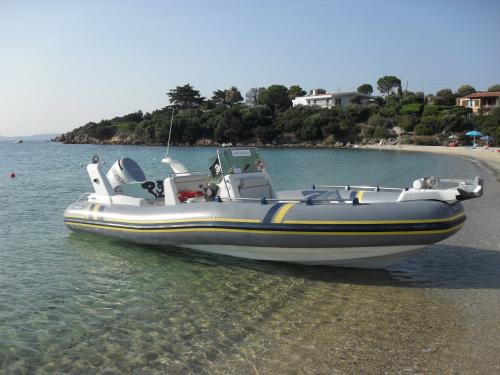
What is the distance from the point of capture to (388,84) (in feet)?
306

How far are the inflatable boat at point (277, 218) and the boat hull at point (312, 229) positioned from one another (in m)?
0.01

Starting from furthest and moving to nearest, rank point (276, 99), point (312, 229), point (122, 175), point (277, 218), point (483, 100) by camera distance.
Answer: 1. point (276, 99)
2. point (483, 100)
3. point (122, 175)
4. point (277, 218)
5. point (312, 229)

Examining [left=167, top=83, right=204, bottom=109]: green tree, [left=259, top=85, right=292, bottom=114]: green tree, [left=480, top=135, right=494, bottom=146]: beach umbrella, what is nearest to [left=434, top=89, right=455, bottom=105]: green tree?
[left=259, top=85, right=292, bottom=114]: green tree

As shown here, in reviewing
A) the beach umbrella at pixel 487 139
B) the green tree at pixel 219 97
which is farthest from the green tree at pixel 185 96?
the beach umbrella at pixel 487 139

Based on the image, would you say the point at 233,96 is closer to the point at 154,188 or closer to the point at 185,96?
the point at 185,96

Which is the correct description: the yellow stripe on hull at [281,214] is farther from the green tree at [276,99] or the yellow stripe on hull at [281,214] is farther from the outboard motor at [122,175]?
the green tree at [276,99]

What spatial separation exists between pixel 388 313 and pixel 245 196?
3.13 meters

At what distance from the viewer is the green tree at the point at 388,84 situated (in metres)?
92.8

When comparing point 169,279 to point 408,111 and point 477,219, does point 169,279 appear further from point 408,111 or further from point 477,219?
point 408,111

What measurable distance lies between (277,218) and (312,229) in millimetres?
515

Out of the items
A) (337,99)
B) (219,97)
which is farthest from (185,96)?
(337,99)

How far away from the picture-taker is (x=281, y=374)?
157 inches

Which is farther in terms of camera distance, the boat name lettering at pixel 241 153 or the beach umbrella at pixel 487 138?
the beach umbrella at pixel 487 138

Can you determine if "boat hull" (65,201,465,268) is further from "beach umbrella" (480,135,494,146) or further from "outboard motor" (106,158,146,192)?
"beach umbrella" (480,135,494,146)
